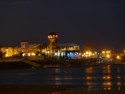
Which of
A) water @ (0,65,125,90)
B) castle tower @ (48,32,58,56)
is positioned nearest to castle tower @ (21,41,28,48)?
castle tower @ (48,32,58,56)

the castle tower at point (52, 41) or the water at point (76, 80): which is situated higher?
the castle tower at point (52, 41)

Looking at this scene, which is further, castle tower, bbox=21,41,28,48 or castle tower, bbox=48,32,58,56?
castle tower, bbox=21,41,28,48

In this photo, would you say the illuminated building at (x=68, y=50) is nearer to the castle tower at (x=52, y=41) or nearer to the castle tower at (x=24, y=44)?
the castle tower at (x=52, y=41)

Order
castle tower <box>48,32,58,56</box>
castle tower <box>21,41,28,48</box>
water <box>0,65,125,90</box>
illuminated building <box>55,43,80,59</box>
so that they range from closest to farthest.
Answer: water <box>0,65,125,90</box>, illuminated building <box>55,43,80,59</box>, castle tower <box>48,32,58,56</box>, castle tower <box>21,41,28,48</box>

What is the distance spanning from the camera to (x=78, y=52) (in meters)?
177

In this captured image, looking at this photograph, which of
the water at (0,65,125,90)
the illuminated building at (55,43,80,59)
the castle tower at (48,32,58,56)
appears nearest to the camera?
the water at (0,65,125,90)

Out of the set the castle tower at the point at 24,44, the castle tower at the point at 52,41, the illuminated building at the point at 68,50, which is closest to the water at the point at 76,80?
the illuminated building at the point at 68,50

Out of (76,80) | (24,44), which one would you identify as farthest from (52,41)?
(76,80)

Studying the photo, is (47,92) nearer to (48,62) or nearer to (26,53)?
(48,62)

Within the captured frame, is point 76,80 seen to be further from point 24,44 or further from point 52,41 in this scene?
point 24,44

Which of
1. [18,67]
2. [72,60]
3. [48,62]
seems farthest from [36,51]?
[18,67]

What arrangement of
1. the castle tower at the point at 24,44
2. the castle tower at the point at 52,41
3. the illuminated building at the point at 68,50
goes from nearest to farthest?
the illuminated building at the point at 68,50 < the castle tower at the point at 52,41 < the castle tower at the point at 24,44

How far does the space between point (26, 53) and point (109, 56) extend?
2917 cm

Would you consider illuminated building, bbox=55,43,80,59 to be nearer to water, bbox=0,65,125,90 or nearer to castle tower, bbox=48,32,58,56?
castle tower, bbox=48,32,58,56
